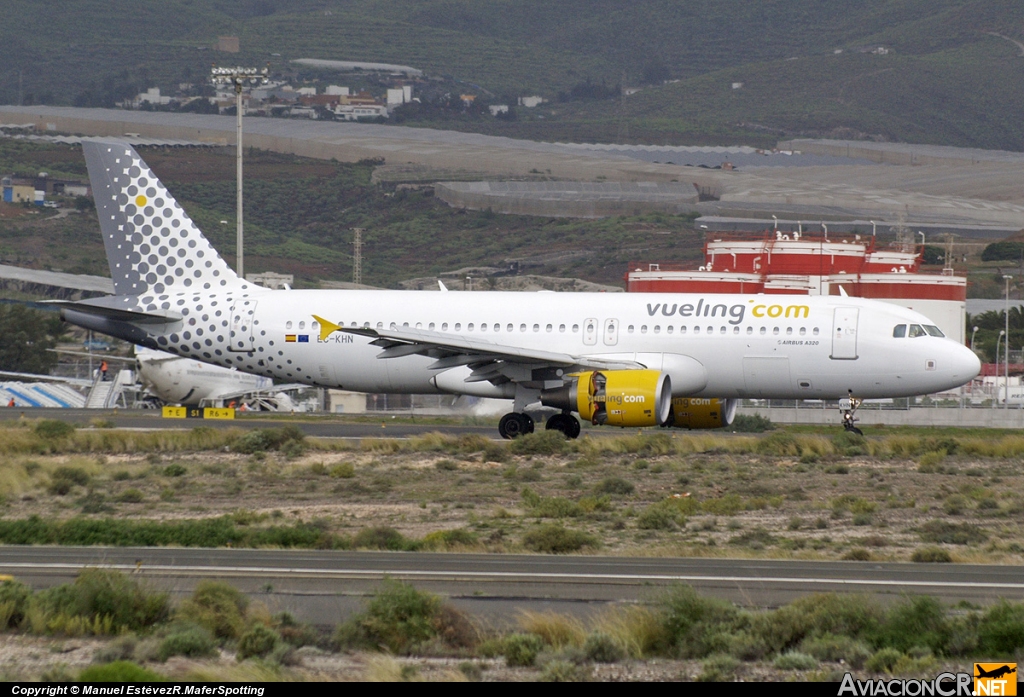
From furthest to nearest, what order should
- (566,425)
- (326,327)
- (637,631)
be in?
1. (566,425)
2. (326,327)
3. (637,631)

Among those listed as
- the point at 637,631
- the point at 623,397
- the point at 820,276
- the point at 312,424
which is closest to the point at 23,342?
the point at 312,424

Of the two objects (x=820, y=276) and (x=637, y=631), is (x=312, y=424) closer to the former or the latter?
(x=637, y=631)

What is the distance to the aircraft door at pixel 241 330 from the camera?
35469 mm

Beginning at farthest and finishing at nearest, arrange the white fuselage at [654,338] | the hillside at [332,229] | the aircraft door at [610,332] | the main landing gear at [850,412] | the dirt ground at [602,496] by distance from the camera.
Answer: the hillside at [332,229]
the main landing gear at [850,412]
the aircraft door at [610,332]
the white fuselage at [654,338]
the dirt ground at [602,496]

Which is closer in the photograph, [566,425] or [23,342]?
[566,425]

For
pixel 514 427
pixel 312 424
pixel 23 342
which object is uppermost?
pixel 23 342

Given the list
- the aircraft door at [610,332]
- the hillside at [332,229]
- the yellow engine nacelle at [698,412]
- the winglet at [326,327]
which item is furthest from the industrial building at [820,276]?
the hillside at [332,229]

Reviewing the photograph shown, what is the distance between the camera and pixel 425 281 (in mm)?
123000

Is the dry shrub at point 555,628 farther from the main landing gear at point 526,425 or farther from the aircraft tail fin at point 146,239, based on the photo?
the aircraft tail fin at point 146,239

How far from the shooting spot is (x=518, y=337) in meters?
34.1

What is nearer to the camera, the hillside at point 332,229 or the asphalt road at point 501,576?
the asphalt road at point 501,576

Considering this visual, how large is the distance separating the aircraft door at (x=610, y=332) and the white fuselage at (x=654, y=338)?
23 mm

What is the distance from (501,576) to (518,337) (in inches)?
706

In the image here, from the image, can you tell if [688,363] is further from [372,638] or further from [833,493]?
[372,638]
